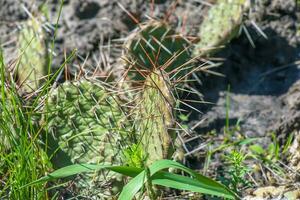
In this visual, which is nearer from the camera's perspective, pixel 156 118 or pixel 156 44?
pixel 156 118

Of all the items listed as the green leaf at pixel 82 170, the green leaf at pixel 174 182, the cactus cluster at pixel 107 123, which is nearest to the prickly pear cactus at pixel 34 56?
the cactus cluster at pixel 107 123

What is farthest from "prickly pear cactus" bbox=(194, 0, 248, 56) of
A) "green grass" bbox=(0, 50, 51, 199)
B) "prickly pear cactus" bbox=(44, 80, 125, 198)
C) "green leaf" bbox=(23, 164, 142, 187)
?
"green leaf" bbox=(23, 164, 142, 187)

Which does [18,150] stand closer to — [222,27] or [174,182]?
[174,182]

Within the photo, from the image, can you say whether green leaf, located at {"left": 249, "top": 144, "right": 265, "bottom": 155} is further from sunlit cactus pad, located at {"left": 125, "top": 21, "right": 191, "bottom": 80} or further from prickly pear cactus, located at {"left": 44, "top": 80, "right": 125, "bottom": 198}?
prickly pear cactus, located at {"left": 44, "top": 80, "right": 125, "bottom": 198}

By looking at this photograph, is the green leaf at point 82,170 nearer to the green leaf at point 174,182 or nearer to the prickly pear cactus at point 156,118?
the green leaf at point 174,182

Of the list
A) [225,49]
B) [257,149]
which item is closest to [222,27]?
[225,49]
